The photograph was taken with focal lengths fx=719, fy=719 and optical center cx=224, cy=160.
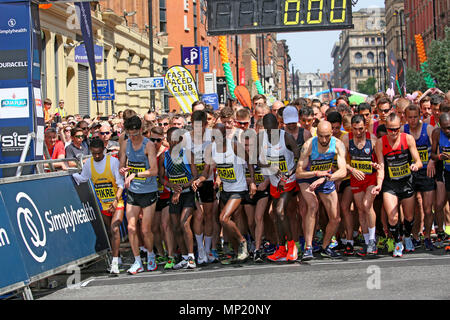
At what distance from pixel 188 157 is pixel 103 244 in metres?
1.75

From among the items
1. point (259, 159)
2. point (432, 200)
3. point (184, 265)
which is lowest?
point (184, 265)

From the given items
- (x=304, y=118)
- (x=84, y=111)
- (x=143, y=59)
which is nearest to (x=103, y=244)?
(x=304, y=118)

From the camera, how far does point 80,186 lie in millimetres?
9977

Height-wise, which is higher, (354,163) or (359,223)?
(354,163)

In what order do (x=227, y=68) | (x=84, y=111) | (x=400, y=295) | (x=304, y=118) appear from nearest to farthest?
1. (x=400, y=295)
2. (x=304, y=118)
3. (x=227, y=68)
4. (x=84, y=111)

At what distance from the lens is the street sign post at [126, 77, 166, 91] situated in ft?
66.2

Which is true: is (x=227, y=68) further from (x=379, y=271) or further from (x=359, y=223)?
(x=379, y=271)

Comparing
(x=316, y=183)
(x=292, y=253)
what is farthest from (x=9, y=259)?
(x=316, y=183)

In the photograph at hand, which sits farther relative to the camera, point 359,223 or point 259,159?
point 359,223

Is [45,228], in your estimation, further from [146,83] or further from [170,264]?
[146,83]

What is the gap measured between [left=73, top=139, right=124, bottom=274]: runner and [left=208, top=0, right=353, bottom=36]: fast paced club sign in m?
9.76

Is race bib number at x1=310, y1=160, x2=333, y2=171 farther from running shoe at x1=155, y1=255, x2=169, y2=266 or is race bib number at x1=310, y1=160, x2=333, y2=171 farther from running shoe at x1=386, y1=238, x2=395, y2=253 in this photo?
running shoe at x1=155, y1=255, x2=169, y2=266

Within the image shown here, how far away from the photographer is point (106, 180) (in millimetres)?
10086

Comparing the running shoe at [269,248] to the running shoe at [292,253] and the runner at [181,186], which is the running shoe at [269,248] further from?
the runner at [181,186]
